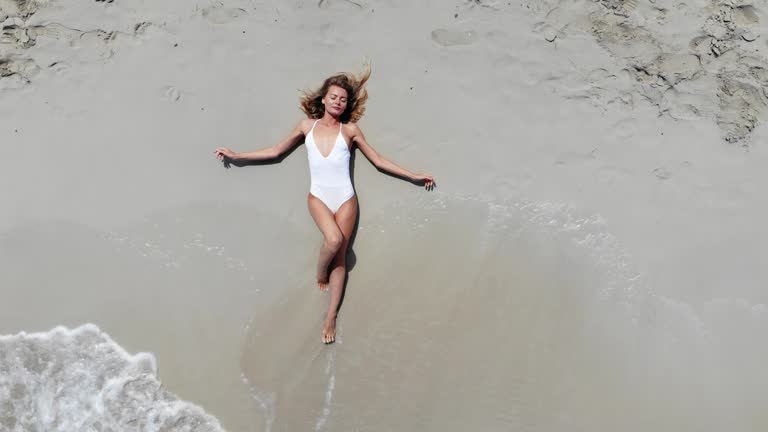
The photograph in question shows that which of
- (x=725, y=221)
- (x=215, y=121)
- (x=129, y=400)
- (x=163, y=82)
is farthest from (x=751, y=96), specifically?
(x=129, y=400)

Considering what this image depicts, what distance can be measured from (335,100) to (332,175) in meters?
0.53

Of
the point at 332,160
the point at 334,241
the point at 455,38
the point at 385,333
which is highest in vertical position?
the point at 455,38

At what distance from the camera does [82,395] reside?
404 centimetres

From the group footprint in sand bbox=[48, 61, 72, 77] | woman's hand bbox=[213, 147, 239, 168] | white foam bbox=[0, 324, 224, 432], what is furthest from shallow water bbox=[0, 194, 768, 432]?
footprint in sand bbox=[48, 61, 72, 77]

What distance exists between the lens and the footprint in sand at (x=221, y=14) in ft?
14.5

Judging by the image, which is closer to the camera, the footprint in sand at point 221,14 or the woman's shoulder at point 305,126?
the woman's shoulder at point 305,126

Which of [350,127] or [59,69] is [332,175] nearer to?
[350,127]

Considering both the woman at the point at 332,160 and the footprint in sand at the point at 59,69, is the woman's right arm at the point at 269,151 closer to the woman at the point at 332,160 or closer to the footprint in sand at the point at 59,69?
the woman at the point at 332,160

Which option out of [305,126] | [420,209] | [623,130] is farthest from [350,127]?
[623,130]

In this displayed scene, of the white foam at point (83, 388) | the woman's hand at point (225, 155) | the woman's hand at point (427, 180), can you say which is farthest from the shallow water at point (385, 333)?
the woman's hand at point (225, 155)

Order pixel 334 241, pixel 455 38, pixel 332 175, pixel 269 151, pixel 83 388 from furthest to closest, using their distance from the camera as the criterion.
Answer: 1. pixel 455 38
2. pixel 269 151
3. pixel 332 175
4. pixel 83 388
5. pixel 334 241

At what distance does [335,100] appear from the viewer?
417 centimetres

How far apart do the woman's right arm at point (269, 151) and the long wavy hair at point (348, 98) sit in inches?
5.4

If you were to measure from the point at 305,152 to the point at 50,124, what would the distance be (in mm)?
1850
